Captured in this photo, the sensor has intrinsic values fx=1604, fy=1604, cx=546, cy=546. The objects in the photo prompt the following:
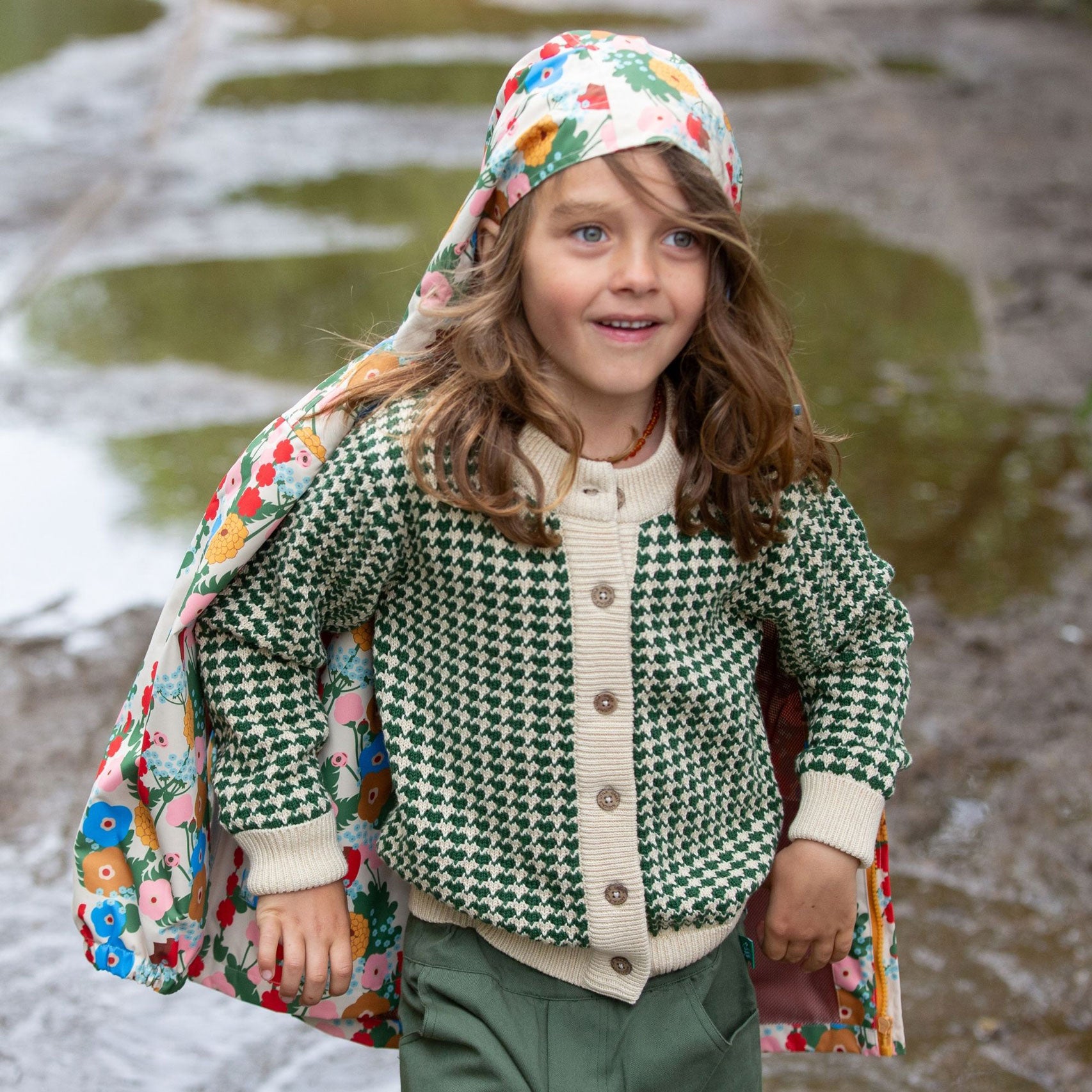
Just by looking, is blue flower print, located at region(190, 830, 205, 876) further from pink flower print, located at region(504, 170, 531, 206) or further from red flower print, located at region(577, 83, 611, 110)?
red flower print, located at region(577, 83, 611, 110)

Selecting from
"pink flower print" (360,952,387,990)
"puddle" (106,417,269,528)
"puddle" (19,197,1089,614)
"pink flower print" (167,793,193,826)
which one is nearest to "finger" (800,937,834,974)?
"pink flower print" (360,952,387,990)

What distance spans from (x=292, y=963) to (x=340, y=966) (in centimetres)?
6

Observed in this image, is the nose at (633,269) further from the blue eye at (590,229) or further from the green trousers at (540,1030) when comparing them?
the green trousers at (540,1030)

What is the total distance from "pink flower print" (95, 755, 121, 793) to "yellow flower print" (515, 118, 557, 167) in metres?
0.78

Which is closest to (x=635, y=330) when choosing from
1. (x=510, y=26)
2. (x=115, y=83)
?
(x=115, y=83)

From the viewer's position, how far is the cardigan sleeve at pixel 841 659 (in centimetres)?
179

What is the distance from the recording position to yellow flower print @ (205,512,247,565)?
172 centimetres

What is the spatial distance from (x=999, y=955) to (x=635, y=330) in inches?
60.5

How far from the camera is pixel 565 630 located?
1703 mm

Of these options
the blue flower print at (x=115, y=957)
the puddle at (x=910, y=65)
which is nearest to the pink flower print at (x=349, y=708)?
the blue flower print at (x=115, y=957)

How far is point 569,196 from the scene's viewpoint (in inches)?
65.2

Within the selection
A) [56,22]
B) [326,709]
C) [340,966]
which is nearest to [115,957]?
[340,966]

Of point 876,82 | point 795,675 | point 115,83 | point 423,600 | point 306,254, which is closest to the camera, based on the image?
point 423,600

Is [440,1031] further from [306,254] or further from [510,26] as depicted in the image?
[510,26]
